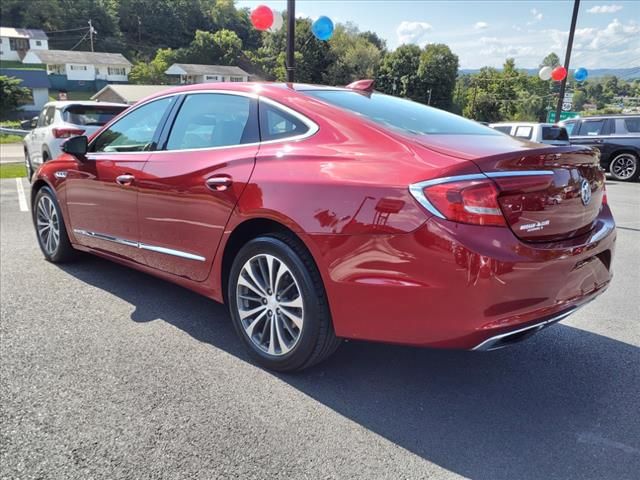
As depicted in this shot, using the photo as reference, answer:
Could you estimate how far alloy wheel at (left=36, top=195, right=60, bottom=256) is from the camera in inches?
191

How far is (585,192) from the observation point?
2.63 m

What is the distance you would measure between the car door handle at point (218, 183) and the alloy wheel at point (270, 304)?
47cm

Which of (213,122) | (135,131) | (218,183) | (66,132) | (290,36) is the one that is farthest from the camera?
(66,132)

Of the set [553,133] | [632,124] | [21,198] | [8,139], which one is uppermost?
[632,124]

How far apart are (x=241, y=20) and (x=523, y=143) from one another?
134544 mm

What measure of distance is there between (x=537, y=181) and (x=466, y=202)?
0.42 m

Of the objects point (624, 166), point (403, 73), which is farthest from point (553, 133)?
point (403, 73)

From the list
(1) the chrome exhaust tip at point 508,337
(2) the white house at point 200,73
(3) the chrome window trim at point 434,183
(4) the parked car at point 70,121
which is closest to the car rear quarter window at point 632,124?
(4) the parked car at point 70,121

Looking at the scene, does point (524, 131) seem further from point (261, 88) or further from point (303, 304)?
point (303, 304)

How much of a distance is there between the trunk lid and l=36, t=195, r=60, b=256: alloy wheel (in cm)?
382

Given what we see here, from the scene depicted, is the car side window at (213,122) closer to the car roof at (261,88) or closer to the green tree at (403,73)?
the car roof at (261,88)

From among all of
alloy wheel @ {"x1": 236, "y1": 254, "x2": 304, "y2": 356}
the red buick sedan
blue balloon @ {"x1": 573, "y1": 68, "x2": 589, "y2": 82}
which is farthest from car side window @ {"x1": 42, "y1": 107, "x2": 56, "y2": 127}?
blue balloon @ {"x1": 573, "y1": 68, "x2": 589, "y2": 82}

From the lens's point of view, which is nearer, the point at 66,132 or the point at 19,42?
the point at 66,132

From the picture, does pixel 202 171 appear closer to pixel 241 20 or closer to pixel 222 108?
pixel 222 108
